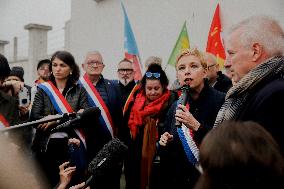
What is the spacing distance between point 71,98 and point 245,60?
1970 mm

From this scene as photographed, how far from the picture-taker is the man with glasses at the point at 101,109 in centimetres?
382

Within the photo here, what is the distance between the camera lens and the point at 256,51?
79.9 inches

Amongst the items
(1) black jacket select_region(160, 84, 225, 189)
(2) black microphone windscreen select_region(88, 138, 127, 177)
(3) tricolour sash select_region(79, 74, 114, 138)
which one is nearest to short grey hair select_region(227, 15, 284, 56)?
(1) black jacket select_region(160, 84, 225, 189)

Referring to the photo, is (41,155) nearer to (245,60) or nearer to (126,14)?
(245,60)

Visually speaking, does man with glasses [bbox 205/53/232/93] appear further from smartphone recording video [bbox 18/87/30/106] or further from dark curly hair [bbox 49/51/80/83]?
smartphone recording video [bbox 18/87/30/106]

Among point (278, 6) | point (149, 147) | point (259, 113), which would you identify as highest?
point (278, 6)

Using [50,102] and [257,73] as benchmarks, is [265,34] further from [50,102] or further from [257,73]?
[50,102]

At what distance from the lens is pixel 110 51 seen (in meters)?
9.73

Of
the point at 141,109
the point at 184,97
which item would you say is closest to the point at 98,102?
the point at 141,109

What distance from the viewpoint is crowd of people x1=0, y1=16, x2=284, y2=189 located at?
1214 millimetres

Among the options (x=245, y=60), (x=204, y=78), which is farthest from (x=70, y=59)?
(x=245, y=60)

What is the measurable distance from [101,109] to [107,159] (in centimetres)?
158

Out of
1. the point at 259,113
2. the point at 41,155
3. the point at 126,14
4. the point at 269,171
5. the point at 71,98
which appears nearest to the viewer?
the point at 269,171

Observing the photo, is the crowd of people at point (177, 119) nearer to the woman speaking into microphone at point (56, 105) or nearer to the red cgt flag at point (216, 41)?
the woman speaking into microphone at point (56, 105)
